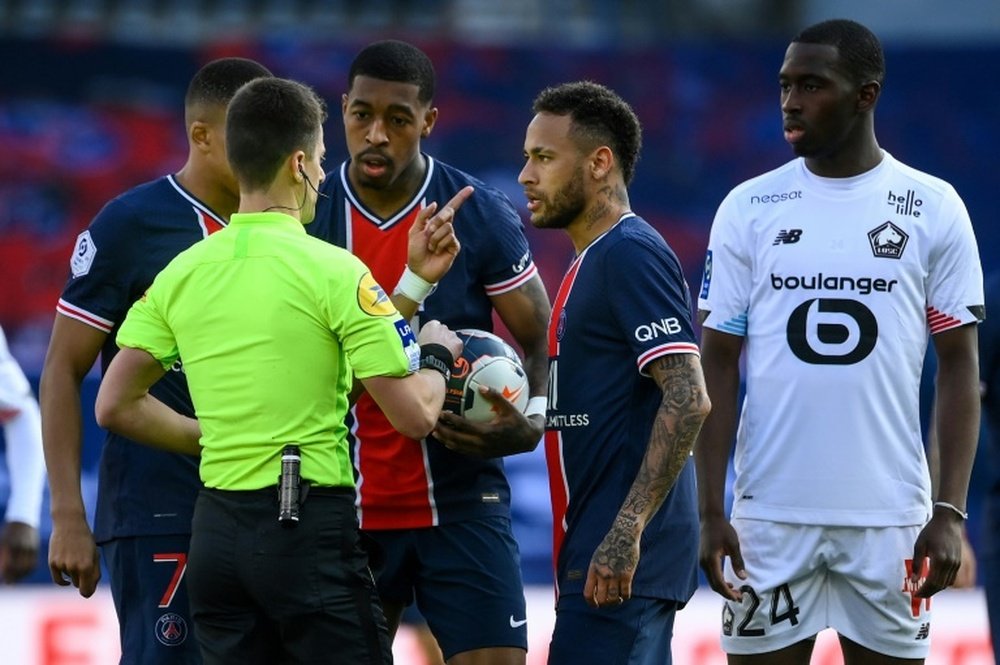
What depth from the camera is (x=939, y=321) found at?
223 inches

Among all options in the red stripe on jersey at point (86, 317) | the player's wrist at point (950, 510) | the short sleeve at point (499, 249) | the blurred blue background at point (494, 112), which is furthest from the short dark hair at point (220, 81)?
the blurred blue background at point (494, 112)

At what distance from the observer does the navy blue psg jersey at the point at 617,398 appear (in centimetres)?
520

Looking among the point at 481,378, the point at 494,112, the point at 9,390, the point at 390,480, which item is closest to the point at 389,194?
the point at 481,378

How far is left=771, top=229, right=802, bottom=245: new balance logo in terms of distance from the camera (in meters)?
5.72

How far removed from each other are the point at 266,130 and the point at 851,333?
1973 mm

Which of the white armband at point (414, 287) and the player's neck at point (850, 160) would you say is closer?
the white armband at point (414, 287)

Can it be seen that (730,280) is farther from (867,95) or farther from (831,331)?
(867,95)

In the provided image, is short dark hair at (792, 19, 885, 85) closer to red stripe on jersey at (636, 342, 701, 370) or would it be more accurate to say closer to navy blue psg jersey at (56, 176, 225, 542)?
red stripe on jersey at (636, 342, 701, 370)

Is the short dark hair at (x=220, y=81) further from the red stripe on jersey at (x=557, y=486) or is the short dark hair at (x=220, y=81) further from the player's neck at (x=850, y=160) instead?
the player's neck at (x=850, y=160)

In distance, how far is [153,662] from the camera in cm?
560

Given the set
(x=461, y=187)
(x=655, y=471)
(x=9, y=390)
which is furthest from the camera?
(x=9, y=390)

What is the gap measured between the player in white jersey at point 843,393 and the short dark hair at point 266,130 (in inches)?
64.9

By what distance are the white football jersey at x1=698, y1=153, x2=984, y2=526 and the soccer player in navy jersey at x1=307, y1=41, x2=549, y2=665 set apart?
80cm

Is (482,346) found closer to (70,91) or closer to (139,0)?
(70,91)
